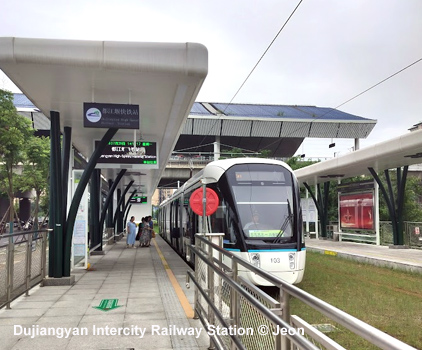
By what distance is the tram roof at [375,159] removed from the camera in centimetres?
1431

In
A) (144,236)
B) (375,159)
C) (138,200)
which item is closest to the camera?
(375,159)

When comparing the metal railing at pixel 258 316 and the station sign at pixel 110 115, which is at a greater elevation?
the station sign at pixel 110 115

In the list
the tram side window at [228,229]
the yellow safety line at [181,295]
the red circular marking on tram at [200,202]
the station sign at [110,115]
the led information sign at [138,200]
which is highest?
the station sign at [110,115]

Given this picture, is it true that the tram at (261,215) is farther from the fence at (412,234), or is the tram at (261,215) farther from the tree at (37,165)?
the tree at (37,165)

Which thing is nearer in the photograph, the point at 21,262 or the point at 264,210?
the point at 21,262

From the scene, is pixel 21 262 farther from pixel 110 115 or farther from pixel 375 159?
pixel 375 159

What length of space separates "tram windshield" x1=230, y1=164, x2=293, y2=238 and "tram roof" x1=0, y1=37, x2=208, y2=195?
6.58 ft

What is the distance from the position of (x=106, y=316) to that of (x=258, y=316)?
366 centimetres

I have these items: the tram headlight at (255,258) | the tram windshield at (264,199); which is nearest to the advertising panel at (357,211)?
the tram windshield at (264,199)

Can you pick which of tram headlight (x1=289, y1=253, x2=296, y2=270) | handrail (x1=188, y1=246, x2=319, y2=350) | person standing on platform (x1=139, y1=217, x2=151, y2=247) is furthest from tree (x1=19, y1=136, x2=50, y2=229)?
handrail (x1=188, y1=246, x2=319, y2=350)

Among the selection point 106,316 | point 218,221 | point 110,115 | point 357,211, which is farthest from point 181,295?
point 357,211

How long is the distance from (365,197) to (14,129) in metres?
15.6

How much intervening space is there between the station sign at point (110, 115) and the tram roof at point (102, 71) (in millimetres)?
239

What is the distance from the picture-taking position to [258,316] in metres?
3.15
